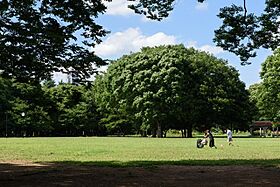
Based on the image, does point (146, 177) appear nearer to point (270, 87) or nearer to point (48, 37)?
point (48, 37)

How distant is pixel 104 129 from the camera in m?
87.1

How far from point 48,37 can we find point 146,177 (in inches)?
204

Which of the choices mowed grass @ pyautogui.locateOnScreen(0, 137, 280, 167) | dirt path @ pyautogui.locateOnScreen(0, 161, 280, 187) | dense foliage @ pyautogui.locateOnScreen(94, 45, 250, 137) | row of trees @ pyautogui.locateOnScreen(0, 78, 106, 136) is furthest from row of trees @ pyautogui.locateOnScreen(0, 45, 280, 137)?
dirt path @ pyautogui.locateOnScreen(0, 161, 280, 187)

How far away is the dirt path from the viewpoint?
12.3 m

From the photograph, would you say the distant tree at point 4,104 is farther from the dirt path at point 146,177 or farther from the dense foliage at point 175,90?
the dirt path at point 146,177

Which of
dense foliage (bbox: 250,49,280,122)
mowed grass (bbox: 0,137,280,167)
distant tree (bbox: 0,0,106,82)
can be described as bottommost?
mowed grass (bbox: 0,137,280,167)

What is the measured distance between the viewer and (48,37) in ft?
42.2

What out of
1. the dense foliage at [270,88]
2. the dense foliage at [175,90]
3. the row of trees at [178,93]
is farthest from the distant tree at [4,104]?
the dense foliage at [270,88]

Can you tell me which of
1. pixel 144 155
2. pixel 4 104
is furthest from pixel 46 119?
pixel 144 155

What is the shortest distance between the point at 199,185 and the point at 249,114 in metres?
56.8

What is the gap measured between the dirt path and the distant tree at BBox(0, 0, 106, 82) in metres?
3.30

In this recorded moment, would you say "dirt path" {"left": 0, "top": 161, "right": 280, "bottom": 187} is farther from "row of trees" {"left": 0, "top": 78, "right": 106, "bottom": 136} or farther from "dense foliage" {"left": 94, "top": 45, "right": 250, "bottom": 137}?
"row of trees" {"left": 0, "top": 78, "right": 106, "bottom": 136}

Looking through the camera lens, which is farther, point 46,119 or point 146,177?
point 46,119

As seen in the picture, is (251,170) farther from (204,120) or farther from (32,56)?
(204,120)
